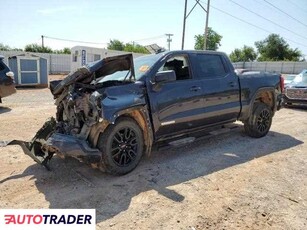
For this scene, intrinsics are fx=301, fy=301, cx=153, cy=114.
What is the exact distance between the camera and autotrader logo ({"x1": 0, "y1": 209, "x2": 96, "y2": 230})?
10.1ft

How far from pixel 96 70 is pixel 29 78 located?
46.2 feet

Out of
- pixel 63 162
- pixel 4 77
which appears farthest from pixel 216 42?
pixel 63 162

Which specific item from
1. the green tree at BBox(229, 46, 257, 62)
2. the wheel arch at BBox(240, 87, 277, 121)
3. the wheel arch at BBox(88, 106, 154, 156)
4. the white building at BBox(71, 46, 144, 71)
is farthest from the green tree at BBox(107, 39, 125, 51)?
the wheel arch at BBox(88, 106, 154, 156)

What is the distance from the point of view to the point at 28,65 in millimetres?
16891

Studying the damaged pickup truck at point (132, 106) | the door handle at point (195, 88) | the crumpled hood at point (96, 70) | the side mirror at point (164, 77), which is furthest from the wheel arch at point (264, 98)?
the crumpled hood at point (96, 70)

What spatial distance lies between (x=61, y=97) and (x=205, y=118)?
2.61 metres

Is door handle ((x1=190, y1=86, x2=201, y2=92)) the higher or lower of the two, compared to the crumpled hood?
lower

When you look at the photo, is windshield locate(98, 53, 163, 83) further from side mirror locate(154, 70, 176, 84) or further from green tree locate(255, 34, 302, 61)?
green tree locate(255, 34, 302, 61)

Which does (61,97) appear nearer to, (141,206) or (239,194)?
(141,206)

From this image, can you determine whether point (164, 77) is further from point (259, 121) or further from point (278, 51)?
point (278, 51)

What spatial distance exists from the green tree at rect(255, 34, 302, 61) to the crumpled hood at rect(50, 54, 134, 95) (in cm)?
7052

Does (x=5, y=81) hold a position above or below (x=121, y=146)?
above

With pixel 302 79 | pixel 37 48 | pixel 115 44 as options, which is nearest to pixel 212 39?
pixel 115 44

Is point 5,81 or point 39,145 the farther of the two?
point 5,81
